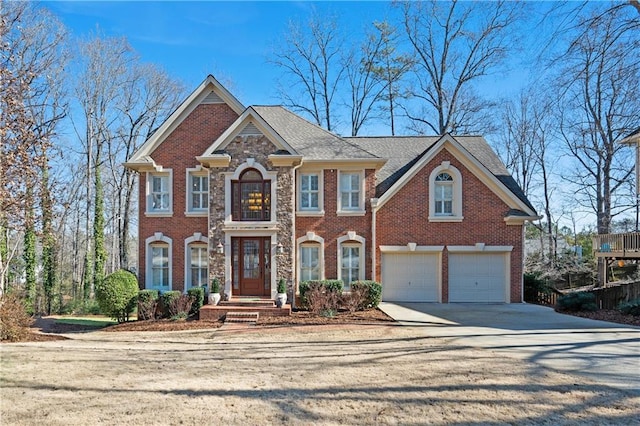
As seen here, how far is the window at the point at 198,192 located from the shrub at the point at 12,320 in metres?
7.01

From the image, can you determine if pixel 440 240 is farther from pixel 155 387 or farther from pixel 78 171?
pixel 78 171

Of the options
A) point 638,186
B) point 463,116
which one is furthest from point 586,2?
point 463,116

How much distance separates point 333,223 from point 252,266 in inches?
142

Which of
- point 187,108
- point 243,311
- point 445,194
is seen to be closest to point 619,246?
point 445,194

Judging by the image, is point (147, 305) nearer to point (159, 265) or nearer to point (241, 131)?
point (159, 265)

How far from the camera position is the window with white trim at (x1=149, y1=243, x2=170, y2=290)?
1577cm

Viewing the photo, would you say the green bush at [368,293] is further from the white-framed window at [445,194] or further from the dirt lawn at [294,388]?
the dirt lawn at [294,388]

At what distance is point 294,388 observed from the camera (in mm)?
5629

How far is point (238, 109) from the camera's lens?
1600 centimetres

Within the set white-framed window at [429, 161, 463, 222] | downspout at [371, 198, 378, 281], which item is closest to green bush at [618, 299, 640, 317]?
white-framed window at [429, 161, 463, 222]

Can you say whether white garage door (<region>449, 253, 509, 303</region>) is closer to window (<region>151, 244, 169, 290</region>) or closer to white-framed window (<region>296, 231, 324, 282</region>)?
white-framed window (<region>296, 231, 324, 282</region>)

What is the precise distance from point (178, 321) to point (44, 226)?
25.1 feet

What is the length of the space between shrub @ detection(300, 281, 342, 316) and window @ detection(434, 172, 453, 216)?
534 cm

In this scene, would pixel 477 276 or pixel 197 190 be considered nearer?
pixel 477 276
